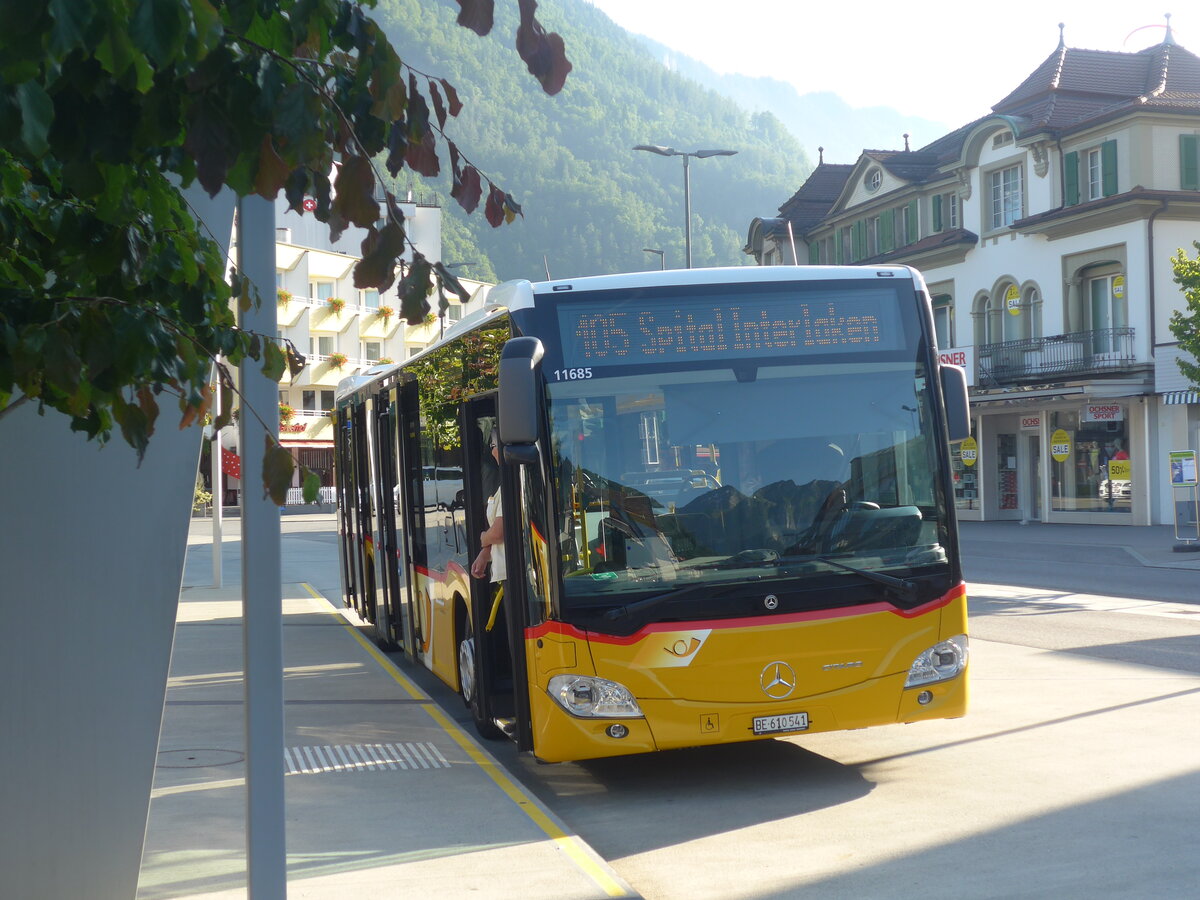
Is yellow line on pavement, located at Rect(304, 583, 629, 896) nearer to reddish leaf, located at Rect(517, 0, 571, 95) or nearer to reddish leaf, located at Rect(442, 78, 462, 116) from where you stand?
reddish leaf, located at Rect(442, 78, 462, 116)

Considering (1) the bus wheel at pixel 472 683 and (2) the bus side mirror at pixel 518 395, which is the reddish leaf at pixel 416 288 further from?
(1) the bus wheel at pixel 472 683

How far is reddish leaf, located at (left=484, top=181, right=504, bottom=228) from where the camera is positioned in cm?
275

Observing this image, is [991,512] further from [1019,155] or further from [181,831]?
[181,831]

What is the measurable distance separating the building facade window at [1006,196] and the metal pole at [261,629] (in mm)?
39866

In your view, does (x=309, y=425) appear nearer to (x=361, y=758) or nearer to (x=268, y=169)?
(x=361, y=758)

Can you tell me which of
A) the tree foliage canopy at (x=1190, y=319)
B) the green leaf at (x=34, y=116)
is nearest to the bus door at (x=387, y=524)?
the green leaf at (x=34, y=116)

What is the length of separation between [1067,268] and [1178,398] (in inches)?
239

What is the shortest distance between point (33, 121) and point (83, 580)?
2985 mm

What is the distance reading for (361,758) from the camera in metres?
8.57

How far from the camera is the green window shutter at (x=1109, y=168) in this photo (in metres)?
36.8

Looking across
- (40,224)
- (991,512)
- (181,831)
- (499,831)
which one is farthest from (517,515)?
(991,512)

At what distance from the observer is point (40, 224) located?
11.4 ft

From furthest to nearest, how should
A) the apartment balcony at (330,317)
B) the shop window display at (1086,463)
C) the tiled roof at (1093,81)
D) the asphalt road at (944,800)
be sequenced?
the apartment balcony at (330,317), the tiled roof at (1093,81), the shop window display at (1086,463), the asphalt road at (944,800)

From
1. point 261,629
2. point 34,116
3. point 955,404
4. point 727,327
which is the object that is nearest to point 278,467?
point 34,116
